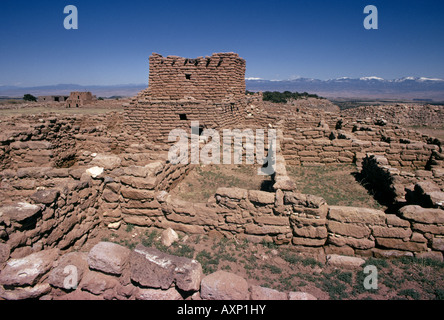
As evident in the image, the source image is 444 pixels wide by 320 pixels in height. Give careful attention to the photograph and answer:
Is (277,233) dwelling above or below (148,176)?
below

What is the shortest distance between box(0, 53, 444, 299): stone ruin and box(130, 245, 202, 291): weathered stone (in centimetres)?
1

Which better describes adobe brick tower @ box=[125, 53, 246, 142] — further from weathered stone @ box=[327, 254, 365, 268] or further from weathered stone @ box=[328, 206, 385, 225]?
weathered stone @ box=[327, 254, 365, 268]

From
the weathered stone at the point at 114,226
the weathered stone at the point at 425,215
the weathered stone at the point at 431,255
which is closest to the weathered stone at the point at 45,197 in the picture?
the weathered stone at the point at 114,226

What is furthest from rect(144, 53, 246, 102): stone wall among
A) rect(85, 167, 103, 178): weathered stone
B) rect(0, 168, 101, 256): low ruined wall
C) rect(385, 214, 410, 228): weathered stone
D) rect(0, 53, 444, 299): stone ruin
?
rect(385, 214, 410, 228): weathered stone

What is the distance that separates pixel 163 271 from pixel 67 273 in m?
1.38

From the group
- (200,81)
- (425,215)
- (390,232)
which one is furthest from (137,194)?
(200,81)

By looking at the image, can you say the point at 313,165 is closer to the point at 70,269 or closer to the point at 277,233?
the point at 277,233

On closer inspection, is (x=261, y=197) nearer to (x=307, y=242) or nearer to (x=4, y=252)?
(x=307, y=242)

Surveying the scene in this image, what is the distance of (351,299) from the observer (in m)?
3.92

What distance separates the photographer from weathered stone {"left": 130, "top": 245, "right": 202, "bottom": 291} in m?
3.35

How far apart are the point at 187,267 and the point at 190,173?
6070 mm

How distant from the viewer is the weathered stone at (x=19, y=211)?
396 centimetres

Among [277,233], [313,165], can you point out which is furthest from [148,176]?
[313,165]

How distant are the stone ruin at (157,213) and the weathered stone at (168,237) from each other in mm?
230
